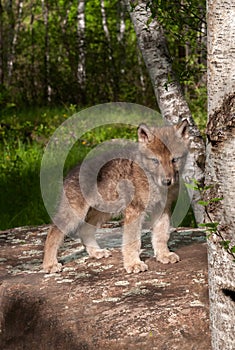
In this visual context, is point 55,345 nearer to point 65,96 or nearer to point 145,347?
point 145,347

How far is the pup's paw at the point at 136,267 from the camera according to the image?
4.44 metres

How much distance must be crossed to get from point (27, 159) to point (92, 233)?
4344 mm

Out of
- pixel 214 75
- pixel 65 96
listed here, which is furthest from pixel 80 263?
pixel 65 96

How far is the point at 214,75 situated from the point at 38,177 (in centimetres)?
577

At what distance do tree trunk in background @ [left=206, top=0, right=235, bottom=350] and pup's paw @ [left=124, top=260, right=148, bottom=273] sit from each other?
49.3 inches

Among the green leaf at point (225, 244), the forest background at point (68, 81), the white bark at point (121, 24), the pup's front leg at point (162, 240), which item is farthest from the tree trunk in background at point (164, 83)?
the white bark at point (121, 24)

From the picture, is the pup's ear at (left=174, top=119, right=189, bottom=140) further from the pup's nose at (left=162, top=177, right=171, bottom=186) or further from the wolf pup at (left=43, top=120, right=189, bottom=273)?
the pup's nose at (left=162, top=177, right=171, bottom=186)

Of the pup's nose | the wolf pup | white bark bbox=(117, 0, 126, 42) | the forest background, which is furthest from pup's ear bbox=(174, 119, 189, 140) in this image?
white bark bbox=(117, 0, 126, 42)

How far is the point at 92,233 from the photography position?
5.11 meters

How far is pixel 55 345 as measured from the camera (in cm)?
383

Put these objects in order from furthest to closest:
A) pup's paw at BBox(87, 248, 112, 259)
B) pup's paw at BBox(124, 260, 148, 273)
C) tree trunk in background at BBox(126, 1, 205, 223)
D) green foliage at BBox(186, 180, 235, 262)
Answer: tree trunk in background at BBox(126, 1, 205, 223) → pup's paw at BBox(87, 248, 112, 259) → pup's paw at BBox(124, 260, 148, 273) → green foliage at BBox(186, 180, 235, 262)

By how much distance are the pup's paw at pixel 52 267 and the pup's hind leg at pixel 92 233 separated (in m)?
0.37

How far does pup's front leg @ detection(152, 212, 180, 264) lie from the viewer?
4.58m

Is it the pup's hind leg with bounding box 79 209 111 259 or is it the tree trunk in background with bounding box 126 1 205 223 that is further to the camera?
the tree trunk in background with bounding box 126 1 205 223
